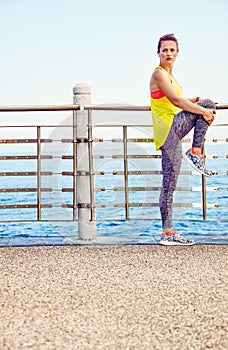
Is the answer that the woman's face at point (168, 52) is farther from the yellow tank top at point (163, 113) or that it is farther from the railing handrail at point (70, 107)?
the railing handrail at point (70, 107)

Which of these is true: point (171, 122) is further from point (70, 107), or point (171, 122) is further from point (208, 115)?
point (70, 107)

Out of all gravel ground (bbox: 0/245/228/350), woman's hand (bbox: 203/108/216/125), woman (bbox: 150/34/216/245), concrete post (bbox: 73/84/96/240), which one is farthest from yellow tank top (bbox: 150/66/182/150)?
gravel ground (bbox: 0/245/228/350)

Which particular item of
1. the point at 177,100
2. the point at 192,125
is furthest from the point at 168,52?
the point at 192,125

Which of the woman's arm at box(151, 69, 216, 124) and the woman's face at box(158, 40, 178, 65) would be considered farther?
the woman's face at box(158, 40, 178, 65)

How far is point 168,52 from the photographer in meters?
3.58

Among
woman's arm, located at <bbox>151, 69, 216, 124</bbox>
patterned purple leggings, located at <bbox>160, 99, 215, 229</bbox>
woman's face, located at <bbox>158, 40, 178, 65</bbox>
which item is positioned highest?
woman's face, located at <bbox>158, 40, 178, 65</bbox>

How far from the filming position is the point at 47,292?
8.25 ft

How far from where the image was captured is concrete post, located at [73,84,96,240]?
3.89 m

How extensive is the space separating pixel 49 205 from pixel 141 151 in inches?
31.4

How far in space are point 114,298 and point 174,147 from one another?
1456 mm

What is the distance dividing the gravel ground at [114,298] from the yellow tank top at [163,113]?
71 centimetres

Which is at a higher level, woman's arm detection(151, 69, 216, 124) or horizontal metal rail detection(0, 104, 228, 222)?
woman's arm detection(151, 69, 216, 124)

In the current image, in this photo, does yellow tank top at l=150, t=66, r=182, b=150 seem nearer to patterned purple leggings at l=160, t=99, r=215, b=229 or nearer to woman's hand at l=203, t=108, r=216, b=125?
patterned purple leggings at l=160, t=99, r=215, b=229

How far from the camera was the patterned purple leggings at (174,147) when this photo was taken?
352 cm
